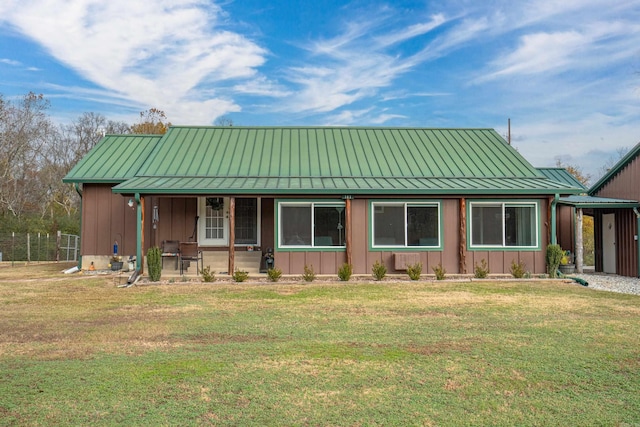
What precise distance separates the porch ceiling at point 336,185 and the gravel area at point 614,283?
2.52 m

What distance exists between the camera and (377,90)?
30422 millimetres

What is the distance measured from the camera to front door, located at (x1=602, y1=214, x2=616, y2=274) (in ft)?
53.8

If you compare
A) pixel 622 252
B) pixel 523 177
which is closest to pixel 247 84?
pixel 523 177

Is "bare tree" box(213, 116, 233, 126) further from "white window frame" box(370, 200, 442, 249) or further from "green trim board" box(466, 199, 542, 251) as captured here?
"green trim board" box(466, 199, 542, 251)

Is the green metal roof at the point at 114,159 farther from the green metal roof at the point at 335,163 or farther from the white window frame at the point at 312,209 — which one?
the white window frame at the point at 312,209

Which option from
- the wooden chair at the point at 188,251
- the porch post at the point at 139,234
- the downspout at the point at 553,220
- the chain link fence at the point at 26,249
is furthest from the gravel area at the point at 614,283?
the chain link fence at the point at 26,249

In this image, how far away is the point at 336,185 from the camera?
47.8ft

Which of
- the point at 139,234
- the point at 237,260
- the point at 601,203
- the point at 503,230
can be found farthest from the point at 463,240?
the point at 139,234

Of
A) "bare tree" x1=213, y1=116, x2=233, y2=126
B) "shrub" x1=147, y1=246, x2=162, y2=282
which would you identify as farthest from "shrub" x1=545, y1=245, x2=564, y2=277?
"bare tree" x1=213, y1=116, x2=233, y2=126

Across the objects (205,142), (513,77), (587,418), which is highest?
(513,77)

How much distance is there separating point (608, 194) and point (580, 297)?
8291 mm

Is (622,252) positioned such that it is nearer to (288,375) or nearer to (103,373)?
(288,375)

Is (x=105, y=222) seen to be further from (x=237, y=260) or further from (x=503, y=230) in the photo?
(x=503, y=230)

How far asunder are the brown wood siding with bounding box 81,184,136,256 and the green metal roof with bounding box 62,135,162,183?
1.35 feet
